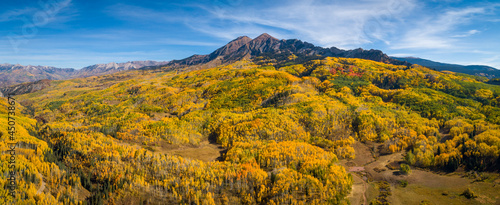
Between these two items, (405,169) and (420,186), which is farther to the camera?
(405,169)

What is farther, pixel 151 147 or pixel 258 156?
pixel 151 147

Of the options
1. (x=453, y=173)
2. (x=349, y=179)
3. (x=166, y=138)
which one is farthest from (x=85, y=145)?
(x=453, y=173)

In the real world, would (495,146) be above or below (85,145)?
above

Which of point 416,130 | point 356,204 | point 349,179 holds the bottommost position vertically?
point 356,204

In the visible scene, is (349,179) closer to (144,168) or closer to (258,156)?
(258,156)

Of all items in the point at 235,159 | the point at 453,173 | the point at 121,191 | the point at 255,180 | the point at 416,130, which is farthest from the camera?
the point at 416,130

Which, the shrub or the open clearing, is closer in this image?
the open clearing

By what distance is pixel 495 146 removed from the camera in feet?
425

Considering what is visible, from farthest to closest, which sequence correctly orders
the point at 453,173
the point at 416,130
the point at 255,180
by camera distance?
the point at 416,130 → the point at 453,173 → the point at 255,180

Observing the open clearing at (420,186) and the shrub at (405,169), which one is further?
the shrub at (405,169)

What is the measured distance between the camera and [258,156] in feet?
482

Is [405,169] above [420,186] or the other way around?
above

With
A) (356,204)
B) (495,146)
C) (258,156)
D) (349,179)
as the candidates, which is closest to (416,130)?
(495,146)

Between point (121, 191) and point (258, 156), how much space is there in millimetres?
80530
